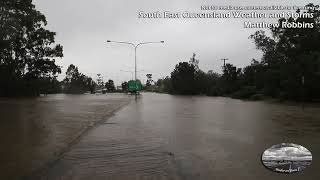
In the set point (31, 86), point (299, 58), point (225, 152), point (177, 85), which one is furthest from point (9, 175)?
point (177, 85)

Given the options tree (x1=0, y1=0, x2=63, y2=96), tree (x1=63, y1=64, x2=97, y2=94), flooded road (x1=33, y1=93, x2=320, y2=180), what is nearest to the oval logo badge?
flooded road (x1=33, y1=93, x2=320, y2=180)

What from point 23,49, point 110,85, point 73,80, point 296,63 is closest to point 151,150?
point 296,63

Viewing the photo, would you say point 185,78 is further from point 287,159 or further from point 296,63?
point 287,159

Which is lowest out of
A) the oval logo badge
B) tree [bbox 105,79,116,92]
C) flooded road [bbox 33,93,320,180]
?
flooded road [bbox 33,93,320,180]

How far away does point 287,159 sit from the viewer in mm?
3918

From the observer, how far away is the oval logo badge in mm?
3875

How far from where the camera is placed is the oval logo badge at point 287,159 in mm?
3875

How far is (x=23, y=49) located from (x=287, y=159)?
5609cm

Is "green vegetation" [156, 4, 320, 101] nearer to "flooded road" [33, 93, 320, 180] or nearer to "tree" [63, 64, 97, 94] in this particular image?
"flooded road" [33, 93, 320, 180]

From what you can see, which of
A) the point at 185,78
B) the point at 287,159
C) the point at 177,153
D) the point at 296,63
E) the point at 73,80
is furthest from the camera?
the point at 73,80

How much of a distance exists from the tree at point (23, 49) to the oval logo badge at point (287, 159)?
1710 inches

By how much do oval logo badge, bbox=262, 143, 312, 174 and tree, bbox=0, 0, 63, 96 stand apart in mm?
43432

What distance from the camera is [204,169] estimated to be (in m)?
8.45

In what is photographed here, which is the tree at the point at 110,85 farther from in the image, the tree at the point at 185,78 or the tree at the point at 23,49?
the tree at the point at 23,49
